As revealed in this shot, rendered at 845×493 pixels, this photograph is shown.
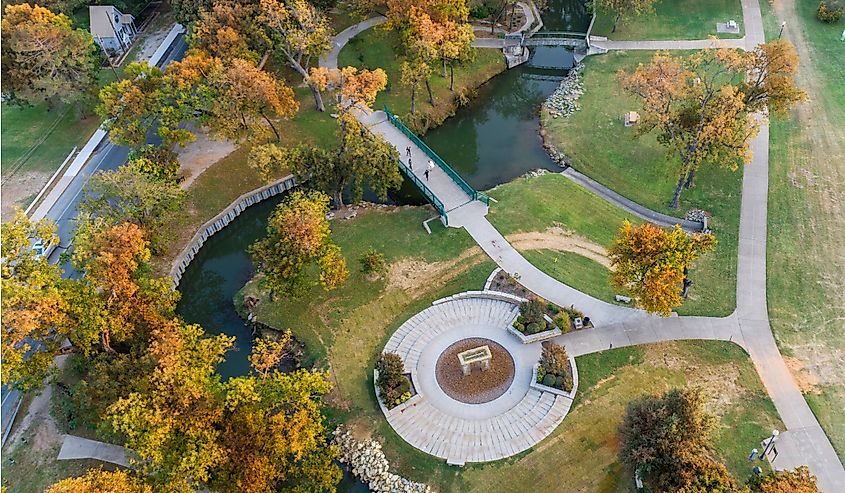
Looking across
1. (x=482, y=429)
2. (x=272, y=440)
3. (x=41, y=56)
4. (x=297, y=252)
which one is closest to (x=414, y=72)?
(x=297, y=252)

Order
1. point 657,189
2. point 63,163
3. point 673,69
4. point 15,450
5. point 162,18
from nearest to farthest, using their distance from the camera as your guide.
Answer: point 15,450 < point 673,69 < point 657,189 < point 63,163 < point 162,18

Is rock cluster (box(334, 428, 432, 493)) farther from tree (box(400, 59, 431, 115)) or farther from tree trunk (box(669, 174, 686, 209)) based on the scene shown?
tree (box(400, 59, 431, 115))

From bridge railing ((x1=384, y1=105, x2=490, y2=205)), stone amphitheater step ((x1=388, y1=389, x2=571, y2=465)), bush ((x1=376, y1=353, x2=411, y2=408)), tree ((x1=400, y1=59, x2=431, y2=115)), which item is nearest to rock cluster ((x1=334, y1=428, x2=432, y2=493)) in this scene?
stone amphitheater step ((x1=388, y1=389, x2=571, y2=465))

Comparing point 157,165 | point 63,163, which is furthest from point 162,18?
point 157,165

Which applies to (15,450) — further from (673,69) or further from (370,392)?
(673,69)

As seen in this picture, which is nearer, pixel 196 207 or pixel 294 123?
pixel 196 207

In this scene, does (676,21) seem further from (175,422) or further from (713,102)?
(175,422)

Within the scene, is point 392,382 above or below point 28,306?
below
